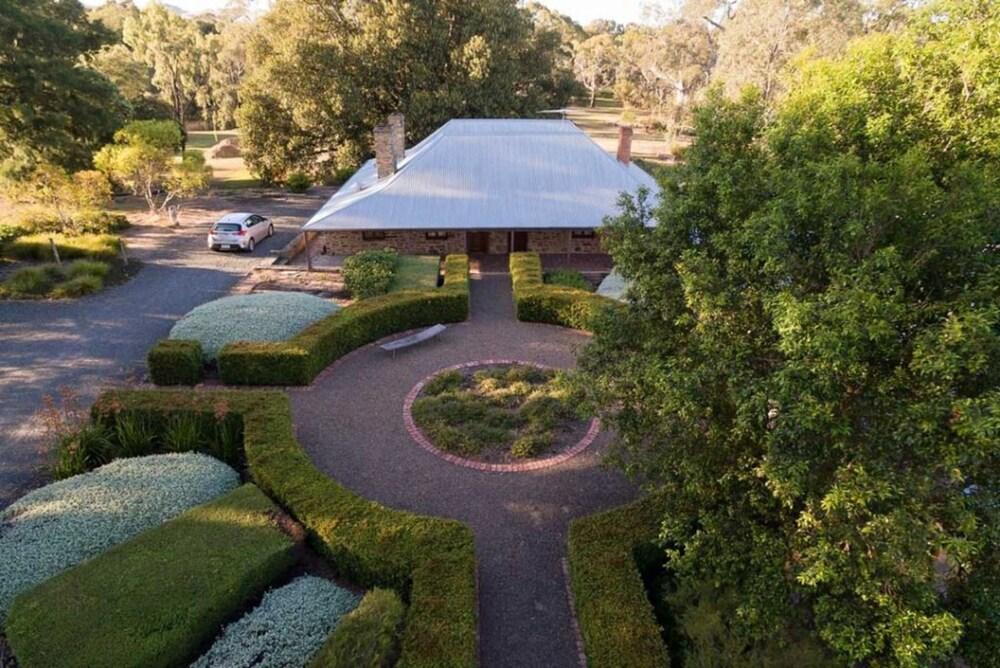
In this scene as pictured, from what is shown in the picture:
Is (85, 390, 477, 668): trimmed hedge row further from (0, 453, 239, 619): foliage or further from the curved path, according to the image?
(0, 453, 239, 619): foliage

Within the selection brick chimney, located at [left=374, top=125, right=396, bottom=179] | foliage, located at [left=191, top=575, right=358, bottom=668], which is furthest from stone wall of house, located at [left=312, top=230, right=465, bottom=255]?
foliage, located at [left=191, top=575, right=358, bottom=668]

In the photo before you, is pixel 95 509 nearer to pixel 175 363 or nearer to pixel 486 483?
pixel 175 363

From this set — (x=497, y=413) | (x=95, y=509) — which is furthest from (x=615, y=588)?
(x=95, y=509)

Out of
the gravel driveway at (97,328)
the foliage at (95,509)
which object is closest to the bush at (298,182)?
the gravel driveway at (97,328)

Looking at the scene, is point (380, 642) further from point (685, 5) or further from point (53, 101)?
point (685, 5)

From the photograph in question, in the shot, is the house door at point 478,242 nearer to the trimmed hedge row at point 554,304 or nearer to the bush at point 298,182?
the trimmed hedge row at point 554,304

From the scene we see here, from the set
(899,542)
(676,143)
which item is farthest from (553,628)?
(676,143)
